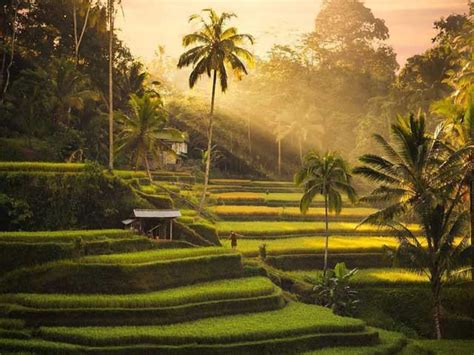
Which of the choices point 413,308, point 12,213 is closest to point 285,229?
point 413,308

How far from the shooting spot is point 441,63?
4984 cm

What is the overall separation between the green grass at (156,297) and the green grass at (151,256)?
4.82 ft

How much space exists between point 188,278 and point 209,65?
471 inches

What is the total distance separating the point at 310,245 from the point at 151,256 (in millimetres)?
10956

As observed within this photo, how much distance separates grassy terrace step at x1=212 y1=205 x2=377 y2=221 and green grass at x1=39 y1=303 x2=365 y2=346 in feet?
47.3

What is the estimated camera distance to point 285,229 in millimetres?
34969

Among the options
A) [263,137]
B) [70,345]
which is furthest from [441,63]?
[70,345]

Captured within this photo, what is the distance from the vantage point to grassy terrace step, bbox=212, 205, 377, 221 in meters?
37.8

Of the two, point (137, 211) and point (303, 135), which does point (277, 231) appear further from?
point (303, 135)

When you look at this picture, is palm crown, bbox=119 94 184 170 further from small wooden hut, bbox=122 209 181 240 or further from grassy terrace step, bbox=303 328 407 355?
grassy terrace step, bbox=303 328 407 355

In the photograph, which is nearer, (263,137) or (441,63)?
(441,63)

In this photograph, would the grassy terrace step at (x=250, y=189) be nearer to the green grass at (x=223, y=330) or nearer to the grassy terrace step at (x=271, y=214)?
the grassy terrace step at (x=271, y=214)

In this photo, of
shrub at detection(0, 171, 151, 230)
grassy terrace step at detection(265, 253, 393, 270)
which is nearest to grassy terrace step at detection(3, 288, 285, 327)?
shrub at detection(0, 171, 151, 230)

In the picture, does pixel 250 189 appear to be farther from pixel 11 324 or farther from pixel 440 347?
pixel 11 324
